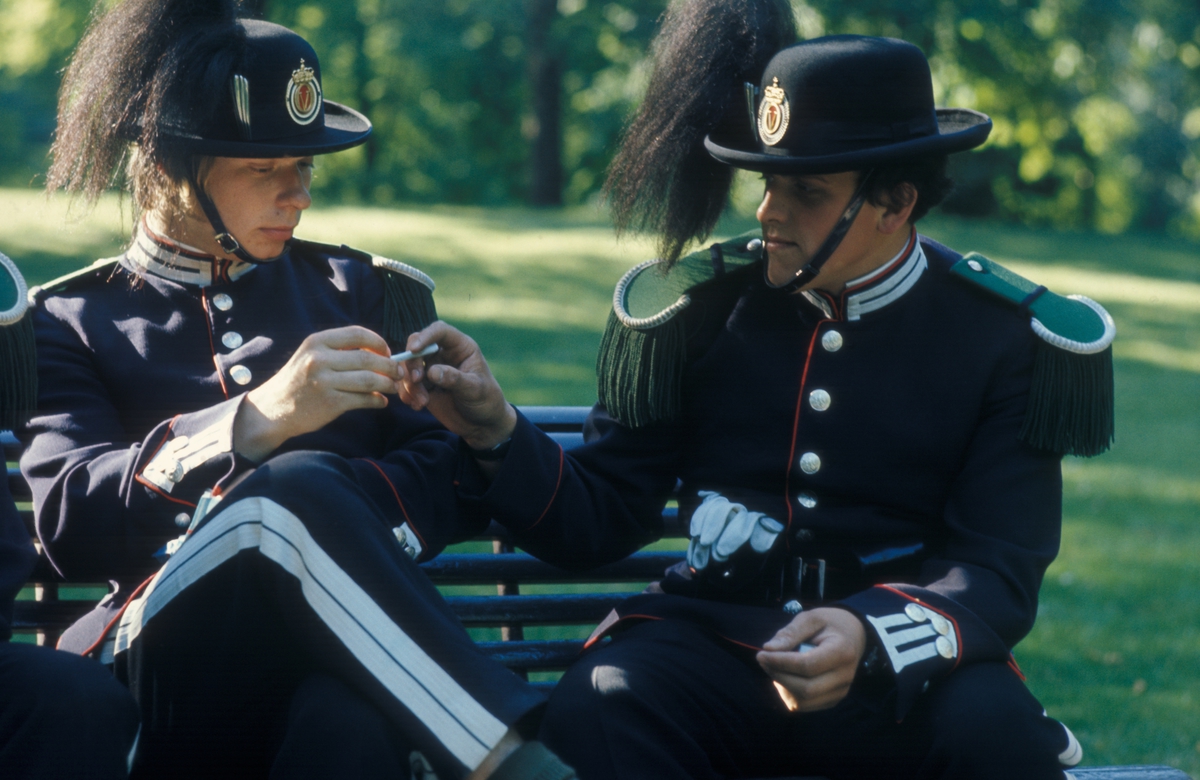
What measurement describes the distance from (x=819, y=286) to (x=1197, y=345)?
10407 mm

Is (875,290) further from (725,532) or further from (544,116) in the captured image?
(544,116)

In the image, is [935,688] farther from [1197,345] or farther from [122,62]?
[1197,345]

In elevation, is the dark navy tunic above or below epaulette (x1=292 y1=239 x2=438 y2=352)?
below

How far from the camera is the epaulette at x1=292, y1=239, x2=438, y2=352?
9.89ft

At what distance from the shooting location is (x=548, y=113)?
2186cm

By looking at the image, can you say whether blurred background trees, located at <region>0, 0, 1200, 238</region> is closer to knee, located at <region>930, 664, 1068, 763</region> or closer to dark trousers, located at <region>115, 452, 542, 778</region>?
knee, located at <region>930, 664, 1068, 763</region>

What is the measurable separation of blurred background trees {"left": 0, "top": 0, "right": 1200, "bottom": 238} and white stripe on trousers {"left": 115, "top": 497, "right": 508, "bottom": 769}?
34.1ft

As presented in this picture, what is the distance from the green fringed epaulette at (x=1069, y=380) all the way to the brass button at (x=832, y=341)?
13.3 inches

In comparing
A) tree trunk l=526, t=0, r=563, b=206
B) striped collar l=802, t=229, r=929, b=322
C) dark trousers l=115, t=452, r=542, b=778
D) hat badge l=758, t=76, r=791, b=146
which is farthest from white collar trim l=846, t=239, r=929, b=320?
tree trunk l=526, t=0, r=563, b=206

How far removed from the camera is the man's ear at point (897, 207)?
2.72m

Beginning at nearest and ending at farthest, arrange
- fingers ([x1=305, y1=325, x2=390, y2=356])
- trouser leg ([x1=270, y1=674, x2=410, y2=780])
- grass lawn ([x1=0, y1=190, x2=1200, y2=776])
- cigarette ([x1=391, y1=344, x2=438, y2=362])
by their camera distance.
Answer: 1. trouser leg ([x1=270, y1=674, x2=410, y2=780])
2. fingers ([x1=305, y1=325, x2=390, y2=356])
3. cigarette ([x1=391, y1=344, x2=438, y2=362])
4. grass lawn ([x1=0, y1=190, x2=1200, y2=776])

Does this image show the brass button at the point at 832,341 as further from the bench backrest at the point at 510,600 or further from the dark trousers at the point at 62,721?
the dark trousers at the point at 62,721

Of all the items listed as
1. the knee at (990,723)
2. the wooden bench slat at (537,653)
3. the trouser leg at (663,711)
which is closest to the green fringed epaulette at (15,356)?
the wooden bench slat at (537,653)

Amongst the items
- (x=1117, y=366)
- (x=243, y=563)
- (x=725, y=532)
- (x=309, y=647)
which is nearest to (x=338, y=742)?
(x=309, y=647)
